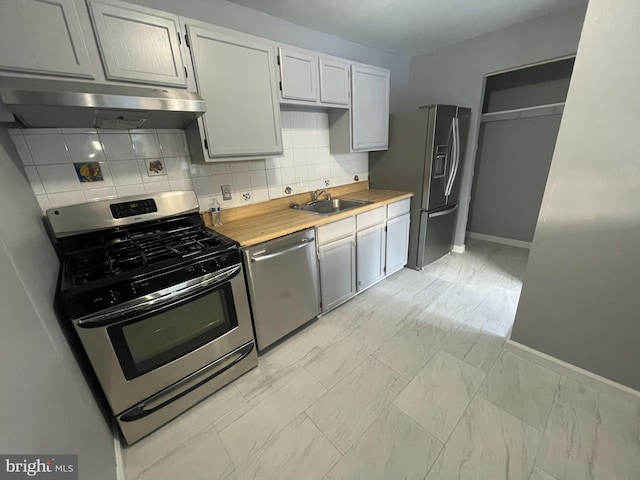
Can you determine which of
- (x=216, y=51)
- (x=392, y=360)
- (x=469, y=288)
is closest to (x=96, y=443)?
(x=392, y=360)

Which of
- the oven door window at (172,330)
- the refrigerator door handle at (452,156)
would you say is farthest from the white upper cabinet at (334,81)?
the oven door window at (172,330)

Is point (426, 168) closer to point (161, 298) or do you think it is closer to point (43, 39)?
point (161, 298)

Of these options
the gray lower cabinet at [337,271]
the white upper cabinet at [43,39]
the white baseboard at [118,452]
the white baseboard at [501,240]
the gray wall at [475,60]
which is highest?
the gray wall at [475,60]

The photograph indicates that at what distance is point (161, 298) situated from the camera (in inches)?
48.6

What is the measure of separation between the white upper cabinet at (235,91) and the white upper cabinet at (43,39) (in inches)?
19.9

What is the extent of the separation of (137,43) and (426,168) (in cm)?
241

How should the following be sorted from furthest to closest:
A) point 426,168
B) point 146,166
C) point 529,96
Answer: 1. point 529,96
2. point 426,168
3. point 146,166

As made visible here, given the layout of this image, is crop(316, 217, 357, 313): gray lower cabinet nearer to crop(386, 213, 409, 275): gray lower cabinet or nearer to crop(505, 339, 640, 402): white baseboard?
crop(386, 213, 409, 275): gray lower cabinet

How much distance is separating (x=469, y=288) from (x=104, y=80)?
3.18 m

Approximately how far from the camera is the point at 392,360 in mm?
1781

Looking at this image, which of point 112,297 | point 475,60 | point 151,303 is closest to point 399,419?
point 151,303

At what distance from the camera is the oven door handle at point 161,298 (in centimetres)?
110

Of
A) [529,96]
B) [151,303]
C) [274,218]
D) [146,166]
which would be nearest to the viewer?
[151,303]

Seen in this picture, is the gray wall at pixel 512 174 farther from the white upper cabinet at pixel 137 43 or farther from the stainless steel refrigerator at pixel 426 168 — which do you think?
the white upper cabinet at pixel 137 43
